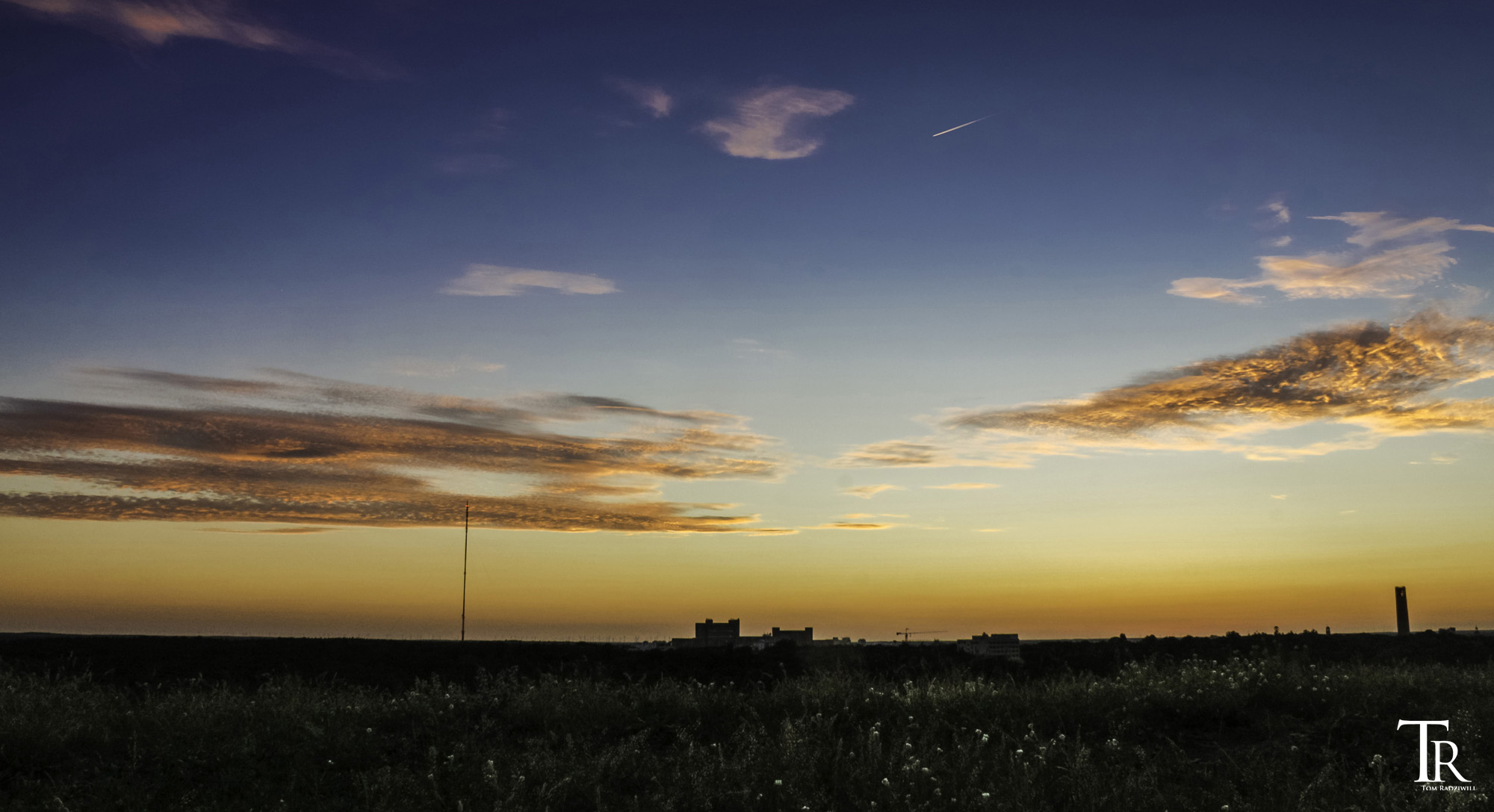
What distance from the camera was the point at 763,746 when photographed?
432 inches

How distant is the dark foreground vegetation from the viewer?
31.7ft

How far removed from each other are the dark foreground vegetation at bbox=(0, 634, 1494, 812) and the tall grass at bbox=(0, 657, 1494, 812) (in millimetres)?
33

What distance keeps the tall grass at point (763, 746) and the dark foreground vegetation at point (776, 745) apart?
3 cm

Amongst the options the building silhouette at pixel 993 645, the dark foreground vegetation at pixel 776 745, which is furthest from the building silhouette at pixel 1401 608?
the dark foreground vegetation at pixel 776 745

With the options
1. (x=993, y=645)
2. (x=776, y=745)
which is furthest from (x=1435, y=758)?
(x=993, y=645)

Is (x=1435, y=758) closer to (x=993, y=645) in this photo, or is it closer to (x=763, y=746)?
(x=763, y=746)

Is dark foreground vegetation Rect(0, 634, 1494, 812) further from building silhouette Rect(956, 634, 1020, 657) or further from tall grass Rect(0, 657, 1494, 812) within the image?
building silhouette Rect(956, 634, 1020, 657)

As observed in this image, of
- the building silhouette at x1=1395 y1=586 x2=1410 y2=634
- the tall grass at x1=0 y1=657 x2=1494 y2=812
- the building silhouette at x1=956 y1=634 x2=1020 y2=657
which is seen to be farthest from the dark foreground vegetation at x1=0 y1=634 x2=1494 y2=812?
the building silhouette at x1=1395 y1=586 x2=1410 y2=634

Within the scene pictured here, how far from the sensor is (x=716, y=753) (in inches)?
435

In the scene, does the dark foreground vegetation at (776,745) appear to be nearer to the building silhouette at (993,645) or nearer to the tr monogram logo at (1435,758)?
the tr monogram logo at (1435,758)

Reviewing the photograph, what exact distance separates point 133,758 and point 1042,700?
10.7 metres

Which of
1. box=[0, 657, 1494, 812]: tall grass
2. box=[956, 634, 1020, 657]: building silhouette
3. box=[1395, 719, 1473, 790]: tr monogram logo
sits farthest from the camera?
box=[956, 634, 1020, 657]: building silhouette

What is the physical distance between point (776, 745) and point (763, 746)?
0.15 metres

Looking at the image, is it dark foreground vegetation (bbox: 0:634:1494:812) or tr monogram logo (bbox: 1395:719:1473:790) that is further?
tr monogram logo (bbox: 1395:719:1473:790)
